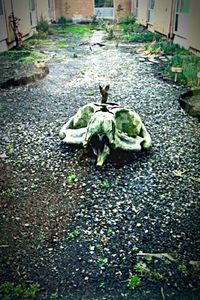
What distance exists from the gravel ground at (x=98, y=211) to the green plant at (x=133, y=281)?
2 cm

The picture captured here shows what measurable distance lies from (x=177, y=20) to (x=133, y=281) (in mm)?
9360

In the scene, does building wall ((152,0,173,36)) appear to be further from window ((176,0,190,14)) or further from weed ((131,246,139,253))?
weed ((131,246,139,253))

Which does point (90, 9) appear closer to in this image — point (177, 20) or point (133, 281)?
point (177, 20)

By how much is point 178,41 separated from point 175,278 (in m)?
8.78

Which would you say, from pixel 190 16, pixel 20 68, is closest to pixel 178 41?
pixel 190 16

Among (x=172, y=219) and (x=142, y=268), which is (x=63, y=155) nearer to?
(x=172, y=219)

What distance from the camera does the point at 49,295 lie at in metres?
1.65

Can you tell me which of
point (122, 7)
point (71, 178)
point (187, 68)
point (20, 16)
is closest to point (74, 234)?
point (71, 178)

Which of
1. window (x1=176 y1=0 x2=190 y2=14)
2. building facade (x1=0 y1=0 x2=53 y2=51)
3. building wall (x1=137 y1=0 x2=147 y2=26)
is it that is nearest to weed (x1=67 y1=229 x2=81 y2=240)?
building facade (x1=0 y1=0 x2=53 y2=51)

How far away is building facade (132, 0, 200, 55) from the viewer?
7836mm

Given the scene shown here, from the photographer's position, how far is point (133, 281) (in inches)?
68.5

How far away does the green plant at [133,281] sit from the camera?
67.3 inches

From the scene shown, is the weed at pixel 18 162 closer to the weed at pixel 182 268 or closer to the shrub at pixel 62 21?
the weed at pixel 182 268

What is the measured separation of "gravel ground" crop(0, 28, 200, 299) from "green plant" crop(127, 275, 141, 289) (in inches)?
0.7
